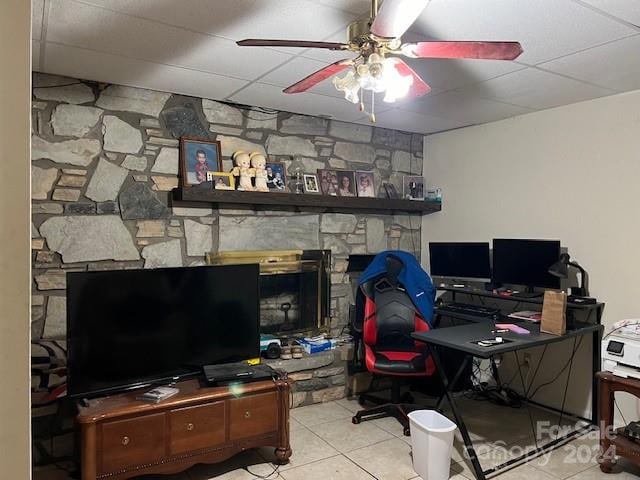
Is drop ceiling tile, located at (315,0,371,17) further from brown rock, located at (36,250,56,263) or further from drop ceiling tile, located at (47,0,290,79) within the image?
brown rock, located at (36,250,56,263)

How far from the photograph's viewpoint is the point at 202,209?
11.6 ft

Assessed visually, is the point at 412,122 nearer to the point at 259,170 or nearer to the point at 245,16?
the point at 259,170

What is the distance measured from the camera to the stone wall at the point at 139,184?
3.00 meters

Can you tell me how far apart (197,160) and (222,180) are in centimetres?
23

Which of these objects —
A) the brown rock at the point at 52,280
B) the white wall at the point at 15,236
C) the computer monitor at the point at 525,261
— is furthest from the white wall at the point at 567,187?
the white wall at the point at 15,236

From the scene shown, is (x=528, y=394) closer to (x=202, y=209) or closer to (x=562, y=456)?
(x=562, y=456)

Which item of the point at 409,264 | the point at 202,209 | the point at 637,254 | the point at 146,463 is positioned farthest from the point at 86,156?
the point at 637,254

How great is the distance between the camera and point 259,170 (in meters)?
3.70

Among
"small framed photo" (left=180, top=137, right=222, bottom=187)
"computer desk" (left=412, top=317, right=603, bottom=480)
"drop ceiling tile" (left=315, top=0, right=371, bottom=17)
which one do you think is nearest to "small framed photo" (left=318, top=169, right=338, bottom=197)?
"small framed photo" (left=180, top=137, right=222, bottom=187)

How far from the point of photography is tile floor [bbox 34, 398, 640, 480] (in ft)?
8.75

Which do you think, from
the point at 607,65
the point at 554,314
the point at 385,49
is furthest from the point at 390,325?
the point at 385,49

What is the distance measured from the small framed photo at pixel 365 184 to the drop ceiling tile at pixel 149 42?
166 cm

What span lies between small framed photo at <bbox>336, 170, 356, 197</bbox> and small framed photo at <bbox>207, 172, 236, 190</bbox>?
1021mm

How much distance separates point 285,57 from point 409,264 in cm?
186
